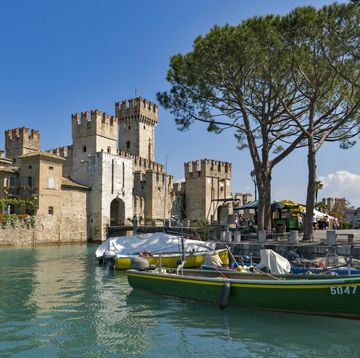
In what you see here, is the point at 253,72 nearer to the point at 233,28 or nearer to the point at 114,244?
the point at 233,28

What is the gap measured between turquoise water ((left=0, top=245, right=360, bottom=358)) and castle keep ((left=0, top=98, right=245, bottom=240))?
2328 centimetres

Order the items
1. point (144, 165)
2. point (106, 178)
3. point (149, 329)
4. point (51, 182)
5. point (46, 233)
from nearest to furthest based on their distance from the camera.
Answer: point (149, 329), point (46, 233), point (51, 182), point (106, 178), point (144, 165)

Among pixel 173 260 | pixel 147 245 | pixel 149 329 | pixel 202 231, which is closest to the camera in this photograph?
pixel 149 329

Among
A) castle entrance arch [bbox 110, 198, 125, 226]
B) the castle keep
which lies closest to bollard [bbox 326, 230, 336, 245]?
the castle keep

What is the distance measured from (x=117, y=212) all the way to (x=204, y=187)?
1036 centimetres

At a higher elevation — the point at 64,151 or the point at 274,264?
the point at 64,151

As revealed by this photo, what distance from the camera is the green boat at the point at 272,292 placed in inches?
337

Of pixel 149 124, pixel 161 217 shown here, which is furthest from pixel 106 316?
pixel 149 124

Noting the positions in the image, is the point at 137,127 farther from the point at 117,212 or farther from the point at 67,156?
the point at 117,212

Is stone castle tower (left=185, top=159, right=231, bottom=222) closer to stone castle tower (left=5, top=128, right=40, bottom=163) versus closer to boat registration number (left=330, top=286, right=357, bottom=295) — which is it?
stone castle tower (left=5, top=128, right=40, bottom=163)

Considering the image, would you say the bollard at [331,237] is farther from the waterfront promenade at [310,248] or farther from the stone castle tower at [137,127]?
the stone castle tower at [137,127]

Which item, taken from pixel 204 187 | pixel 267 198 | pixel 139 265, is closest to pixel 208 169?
pixel 204 187

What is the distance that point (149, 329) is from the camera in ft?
27.5

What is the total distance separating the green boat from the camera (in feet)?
28.1
